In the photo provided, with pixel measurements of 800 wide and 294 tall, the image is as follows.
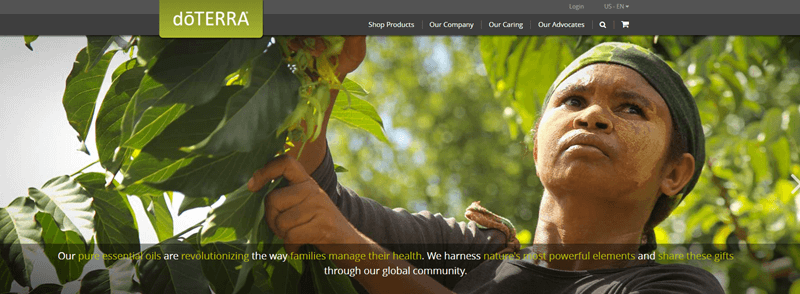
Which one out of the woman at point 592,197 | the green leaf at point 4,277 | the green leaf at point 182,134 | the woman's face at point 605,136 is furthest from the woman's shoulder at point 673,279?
the green leaf at point 4,277

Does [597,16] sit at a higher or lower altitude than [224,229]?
higher

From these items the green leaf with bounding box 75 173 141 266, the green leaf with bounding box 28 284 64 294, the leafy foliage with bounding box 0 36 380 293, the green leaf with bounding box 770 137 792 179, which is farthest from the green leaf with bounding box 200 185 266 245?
the green leaf with bounding box 770 137 792 179

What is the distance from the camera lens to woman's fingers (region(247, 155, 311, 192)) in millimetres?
855

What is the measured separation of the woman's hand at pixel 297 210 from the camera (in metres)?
0.87

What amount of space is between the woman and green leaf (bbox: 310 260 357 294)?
0.04 metres

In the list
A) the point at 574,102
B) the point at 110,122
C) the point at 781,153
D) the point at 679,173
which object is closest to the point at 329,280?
the point at 110,122

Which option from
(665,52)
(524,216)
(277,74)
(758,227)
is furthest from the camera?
(524,216)

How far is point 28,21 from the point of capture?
1.20 meters

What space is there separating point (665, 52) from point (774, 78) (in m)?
0.58

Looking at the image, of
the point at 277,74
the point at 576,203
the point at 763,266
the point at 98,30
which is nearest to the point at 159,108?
the point at 277,74

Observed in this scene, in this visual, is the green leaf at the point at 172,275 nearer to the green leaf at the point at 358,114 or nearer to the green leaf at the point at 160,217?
the green leaf at the point at 160,217

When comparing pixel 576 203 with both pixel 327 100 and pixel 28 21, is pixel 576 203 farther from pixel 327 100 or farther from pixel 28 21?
pixel 28 21

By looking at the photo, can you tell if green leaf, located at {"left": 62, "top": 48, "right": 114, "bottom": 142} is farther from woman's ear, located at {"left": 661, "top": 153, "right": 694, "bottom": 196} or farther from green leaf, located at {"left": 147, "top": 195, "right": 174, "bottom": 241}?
woman's ear, located at {"left": 661, "top": 153, "right": 694, "bottom": 196}

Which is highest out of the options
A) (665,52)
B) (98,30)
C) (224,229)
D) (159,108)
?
(665,52)
